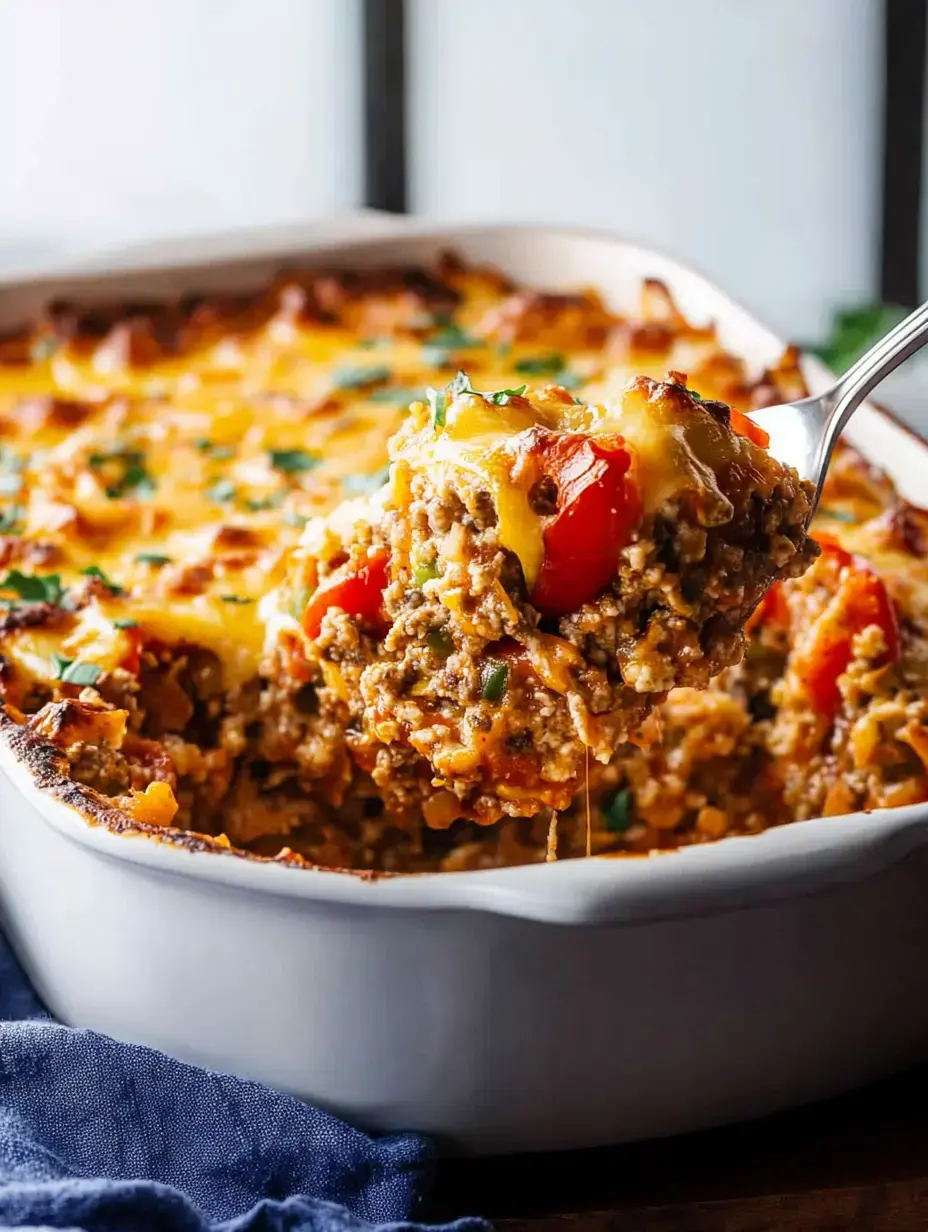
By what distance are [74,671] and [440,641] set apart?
1.93 feet

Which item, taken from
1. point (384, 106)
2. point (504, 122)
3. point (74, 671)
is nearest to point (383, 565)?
Result: point (74, 671)

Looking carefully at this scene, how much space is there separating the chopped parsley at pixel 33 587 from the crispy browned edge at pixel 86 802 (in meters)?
0.33

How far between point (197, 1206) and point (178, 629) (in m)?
0.86

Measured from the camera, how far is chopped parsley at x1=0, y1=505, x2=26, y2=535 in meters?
2.94

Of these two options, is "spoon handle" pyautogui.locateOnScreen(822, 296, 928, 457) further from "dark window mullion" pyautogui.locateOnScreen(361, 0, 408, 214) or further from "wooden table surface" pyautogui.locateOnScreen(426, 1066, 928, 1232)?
"dark window mullion" pyautogui.locateOnScreen(361, 0, 408, 214)

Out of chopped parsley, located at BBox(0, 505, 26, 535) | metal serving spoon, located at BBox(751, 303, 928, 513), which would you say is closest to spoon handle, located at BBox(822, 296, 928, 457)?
metal serving spoon, located at BBox(751, 303, 928, 513)

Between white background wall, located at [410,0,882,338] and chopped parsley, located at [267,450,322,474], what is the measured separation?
15.2 feet

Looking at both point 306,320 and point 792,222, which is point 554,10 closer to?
point 792,222

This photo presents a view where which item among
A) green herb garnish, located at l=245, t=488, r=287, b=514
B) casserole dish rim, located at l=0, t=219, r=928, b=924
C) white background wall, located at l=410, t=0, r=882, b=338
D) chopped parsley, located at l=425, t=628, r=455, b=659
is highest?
chopped parsley, located at l=425, t=628, r=455, b=659

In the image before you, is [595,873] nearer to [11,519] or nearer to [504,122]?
[11,519]

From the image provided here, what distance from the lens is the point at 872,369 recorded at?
2.43 meters

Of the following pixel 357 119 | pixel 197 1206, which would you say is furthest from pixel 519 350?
pixel 357 119

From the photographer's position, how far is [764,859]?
192cm

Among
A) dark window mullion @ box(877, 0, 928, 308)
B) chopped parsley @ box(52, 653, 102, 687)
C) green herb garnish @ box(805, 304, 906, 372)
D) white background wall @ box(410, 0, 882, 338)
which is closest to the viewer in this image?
chopped parsley @ box(52, 653, 102, 687)
